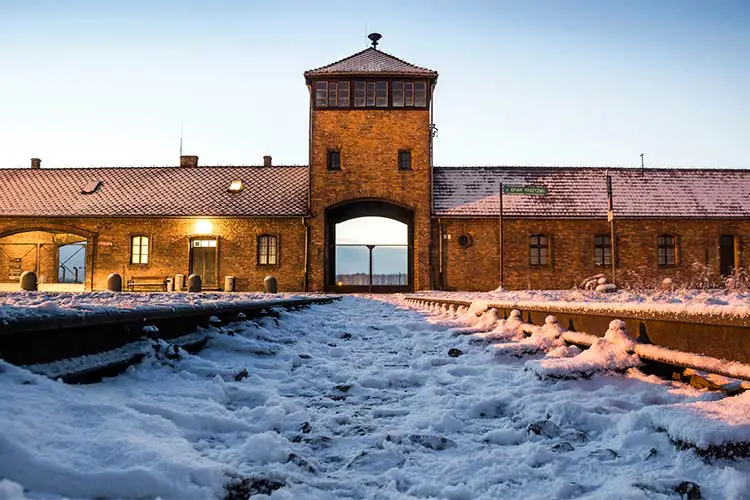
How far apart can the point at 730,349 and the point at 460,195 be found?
22588 millimetres

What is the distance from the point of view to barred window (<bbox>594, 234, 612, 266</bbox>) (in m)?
24.5

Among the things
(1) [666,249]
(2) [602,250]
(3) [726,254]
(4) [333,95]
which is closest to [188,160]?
(4) [333,95]

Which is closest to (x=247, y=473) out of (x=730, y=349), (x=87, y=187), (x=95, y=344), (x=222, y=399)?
(x=222, y=399)

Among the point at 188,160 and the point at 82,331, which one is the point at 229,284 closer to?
the point at 188,160

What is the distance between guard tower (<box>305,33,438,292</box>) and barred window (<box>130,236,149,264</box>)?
26.3 ft

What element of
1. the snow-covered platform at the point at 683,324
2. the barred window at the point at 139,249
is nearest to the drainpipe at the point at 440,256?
the barred window at the point at 139,249

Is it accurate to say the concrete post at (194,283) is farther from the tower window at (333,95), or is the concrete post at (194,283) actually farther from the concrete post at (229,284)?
the tower window at (333,95)

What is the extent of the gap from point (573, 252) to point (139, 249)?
792 inches

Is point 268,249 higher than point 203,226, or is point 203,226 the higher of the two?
point 203,226

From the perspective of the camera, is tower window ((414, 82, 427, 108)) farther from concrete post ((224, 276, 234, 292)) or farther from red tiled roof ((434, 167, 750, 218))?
concrete post ((224, 276, 234, 292))

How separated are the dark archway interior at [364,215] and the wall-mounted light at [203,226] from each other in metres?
5.42

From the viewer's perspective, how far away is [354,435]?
2.53 metres

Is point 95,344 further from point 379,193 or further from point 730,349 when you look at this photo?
point 379,193

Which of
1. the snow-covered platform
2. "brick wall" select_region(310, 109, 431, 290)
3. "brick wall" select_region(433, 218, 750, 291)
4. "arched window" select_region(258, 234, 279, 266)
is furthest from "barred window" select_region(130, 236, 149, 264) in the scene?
the snow-covered platform
